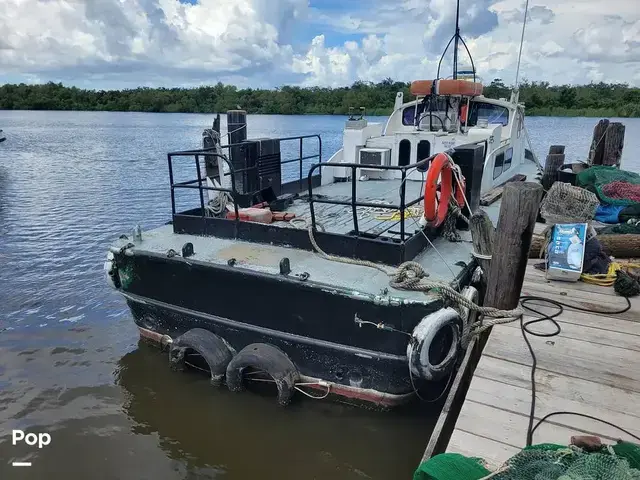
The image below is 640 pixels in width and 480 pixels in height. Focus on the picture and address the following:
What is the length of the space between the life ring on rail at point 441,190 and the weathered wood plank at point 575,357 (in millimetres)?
1555

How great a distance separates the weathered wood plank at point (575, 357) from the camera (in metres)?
3.58

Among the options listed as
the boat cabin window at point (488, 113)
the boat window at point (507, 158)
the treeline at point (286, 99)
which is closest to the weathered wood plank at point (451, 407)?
the boat window at point (507, 158)

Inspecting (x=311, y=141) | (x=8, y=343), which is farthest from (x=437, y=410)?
(x=311, y=141)

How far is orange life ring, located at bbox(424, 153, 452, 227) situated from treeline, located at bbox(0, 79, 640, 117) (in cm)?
2216

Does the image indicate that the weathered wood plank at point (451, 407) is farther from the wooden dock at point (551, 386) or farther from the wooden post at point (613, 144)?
the wooden post at point (613, 144)

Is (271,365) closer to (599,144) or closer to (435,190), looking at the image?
(435,190)

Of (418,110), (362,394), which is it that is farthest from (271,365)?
(418,110)

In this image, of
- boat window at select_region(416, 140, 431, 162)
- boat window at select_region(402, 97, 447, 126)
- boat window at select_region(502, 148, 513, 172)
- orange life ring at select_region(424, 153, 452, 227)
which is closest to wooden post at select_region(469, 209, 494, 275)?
orange life ring at select_region(424, 153, 452, 227)

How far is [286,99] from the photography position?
250 ft

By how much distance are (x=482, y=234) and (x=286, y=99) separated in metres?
74.4

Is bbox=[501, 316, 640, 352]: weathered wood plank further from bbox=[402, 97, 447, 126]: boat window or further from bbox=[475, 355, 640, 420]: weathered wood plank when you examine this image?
bbox=[402, 97, 447, 126]: boat window

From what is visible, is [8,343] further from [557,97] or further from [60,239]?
[557,97]

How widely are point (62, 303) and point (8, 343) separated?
4.30 ft

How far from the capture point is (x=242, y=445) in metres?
4.79
